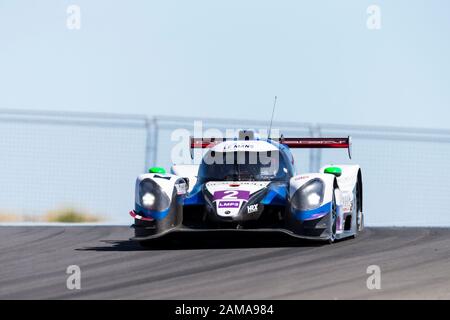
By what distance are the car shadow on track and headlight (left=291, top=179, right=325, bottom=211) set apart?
0.54 metres

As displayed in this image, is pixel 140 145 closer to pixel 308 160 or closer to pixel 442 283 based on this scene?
pixel 308 160

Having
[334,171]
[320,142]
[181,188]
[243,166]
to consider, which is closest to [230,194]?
[181,188]

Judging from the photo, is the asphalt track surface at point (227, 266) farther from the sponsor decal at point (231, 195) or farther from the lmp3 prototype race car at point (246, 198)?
the sponsor decal at point (231, 195)

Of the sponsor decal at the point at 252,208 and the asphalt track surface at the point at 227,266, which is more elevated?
the sponsor decal at the point at 252,208

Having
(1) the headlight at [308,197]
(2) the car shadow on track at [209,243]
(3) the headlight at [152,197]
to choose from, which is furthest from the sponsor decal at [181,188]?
(1) the headlight at [308,197]

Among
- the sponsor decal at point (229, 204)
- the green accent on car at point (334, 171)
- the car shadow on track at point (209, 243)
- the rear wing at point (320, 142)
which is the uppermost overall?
the rear wing at point (320, 142)

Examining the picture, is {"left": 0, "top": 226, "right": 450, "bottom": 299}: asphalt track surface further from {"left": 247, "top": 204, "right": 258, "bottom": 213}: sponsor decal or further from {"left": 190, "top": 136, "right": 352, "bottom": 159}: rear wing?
{"left": 190, "top": 136, "right": 352, "bottom": 159}: rear wing

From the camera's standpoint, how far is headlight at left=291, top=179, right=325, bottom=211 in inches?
569

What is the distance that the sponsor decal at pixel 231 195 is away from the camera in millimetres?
14484

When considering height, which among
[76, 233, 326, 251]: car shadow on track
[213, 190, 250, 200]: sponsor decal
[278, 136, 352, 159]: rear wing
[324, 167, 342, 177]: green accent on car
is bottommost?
[76, 233, 326, 251]: car shadow on track

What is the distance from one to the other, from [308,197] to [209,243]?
5.18 ft

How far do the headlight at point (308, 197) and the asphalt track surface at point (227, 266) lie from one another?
48 cm

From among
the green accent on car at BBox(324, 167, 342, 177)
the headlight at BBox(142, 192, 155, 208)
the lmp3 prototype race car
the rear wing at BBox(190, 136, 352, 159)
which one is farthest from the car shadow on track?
the rear wing at BBox(190, 136, 352, 159)
